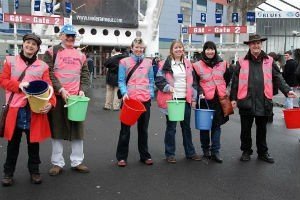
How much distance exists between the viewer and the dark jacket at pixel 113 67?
1152 centimetres

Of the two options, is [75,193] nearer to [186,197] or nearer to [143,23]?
[186,197]

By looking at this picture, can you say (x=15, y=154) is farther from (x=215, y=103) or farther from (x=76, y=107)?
(x=215, y=103)

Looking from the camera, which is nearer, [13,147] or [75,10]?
[13,147]

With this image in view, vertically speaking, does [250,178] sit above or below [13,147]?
below

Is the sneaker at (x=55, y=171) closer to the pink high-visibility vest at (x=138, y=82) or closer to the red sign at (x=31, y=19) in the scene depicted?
the pink high-visibility vest at (x=138, y=82)

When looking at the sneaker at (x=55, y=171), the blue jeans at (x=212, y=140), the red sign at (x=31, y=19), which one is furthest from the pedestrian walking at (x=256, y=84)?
the red sign at (x=31, y=19)

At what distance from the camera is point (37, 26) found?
986 inches

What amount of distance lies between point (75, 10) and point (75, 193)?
2279 cm

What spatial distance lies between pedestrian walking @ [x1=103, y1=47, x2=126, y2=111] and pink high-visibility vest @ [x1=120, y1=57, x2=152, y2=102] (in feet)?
17.2

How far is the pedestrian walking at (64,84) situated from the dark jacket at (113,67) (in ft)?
18.6

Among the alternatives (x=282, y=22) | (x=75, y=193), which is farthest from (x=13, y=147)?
(x=282, y=22)

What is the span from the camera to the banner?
87.2ft

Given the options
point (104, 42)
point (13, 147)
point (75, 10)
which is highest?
point (75, 10)

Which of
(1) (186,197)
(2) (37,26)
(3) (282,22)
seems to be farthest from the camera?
(3) (282,22)
